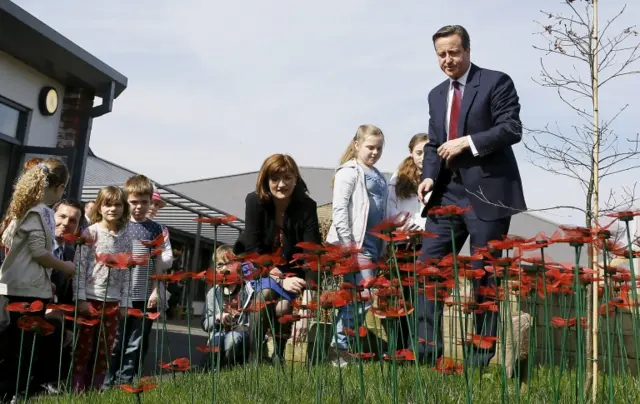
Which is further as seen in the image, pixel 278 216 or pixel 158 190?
pixel 158 190

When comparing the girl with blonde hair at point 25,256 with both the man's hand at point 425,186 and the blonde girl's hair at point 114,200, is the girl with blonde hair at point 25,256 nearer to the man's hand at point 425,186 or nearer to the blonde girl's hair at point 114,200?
the blonde girl's hair at point 114,200

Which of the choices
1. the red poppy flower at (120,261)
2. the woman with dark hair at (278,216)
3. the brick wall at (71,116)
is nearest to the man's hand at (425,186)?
the woman with dark hair at (278,216)

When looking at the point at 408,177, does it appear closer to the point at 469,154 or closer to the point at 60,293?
the point at 469,154

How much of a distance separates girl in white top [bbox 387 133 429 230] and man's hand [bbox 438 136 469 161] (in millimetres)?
1455

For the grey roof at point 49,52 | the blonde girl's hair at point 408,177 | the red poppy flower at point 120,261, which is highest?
the grey roof at point 49,52

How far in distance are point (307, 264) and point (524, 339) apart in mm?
1148

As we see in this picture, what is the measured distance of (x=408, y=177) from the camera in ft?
16.5

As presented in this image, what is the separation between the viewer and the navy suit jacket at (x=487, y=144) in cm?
343

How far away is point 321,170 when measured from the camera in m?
30.1

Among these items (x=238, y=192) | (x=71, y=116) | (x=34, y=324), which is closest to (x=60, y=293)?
(x=34, y=324)

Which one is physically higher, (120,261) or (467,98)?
(467,98)

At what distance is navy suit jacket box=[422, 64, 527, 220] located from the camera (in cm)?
343

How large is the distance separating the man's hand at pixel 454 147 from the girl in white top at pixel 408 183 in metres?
1.45

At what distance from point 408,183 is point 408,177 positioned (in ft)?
0.13
